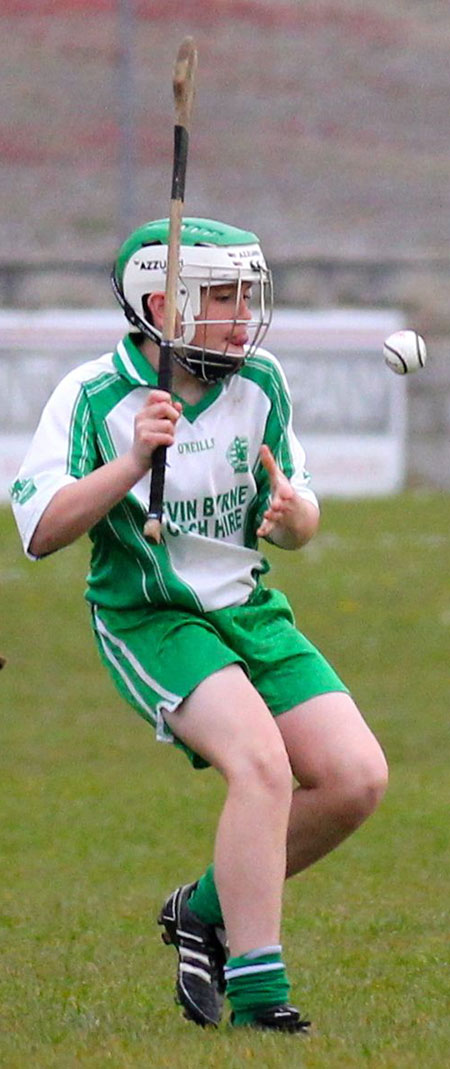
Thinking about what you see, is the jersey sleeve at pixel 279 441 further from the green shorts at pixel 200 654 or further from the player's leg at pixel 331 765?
the player's leg at pixel 331 765

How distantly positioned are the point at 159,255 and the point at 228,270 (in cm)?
16

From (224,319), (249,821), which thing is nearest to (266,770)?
(249,821)

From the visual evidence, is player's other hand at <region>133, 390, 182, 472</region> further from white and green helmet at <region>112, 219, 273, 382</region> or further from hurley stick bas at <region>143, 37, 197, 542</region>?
white and green helmet at <region>112, 219, 273, 382</region>

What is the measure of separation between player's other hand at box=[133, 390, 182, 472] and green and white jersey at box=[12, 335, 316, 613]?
0.25 metres

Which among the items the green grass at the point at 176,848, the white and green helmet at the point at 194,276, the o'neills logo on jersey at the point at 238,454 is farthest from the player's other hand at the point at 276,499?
the green grass at the point at 176,848

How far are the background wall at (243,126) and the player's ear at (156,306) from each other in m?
16.6

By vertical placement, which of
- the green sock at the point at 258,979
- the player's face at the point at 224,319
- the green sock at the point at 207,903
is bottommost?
the green sock at the point at 207,903

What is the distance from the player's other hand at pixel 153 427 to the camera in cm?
457

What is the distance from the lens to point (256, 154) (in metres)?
22.9

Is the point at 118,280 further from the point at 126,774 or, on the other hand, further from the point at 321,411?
the point at 321,411

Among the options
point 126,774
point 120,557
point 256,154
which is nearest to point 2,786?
point 126,774

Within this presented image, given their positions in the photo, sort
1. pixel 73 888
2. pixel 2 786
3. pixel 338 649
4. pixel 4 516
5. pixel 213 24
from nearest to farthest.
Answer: pixel 73 888
pixel 2 786
pixel 338 649
pixel 4 516
pixel 213 24

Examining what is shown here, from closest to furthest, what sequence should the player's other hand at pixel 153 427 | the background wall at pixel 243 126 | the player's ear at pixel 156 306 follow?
1. the player's other hand at pixel 153 427
2. the player's ear at pixel 156 306
3. the background wall at pixel 243 126

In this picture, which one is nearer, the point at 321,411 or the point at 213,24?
the point at 321,411
